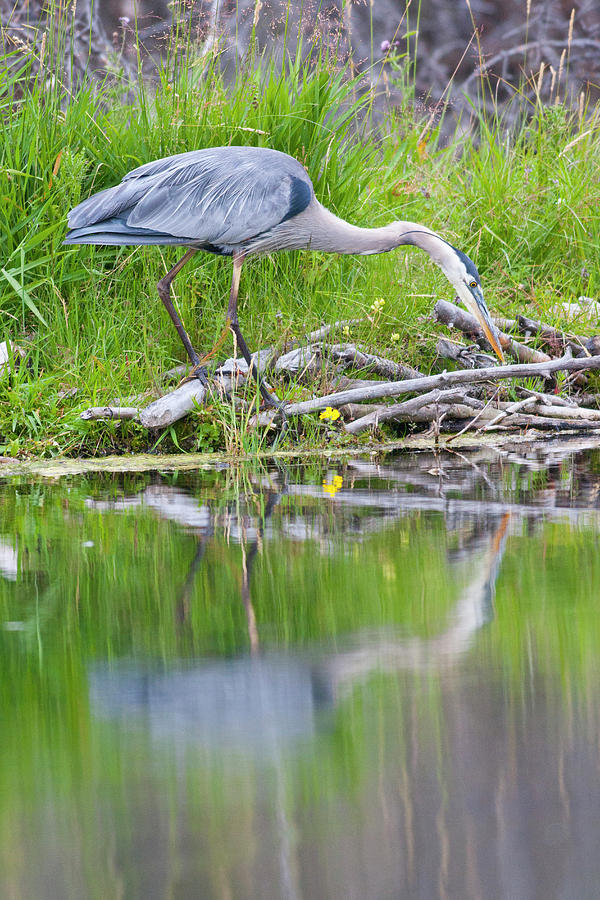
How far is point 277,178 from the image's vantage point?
542cm

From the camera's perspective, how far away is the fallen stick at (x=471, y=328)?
5.77m

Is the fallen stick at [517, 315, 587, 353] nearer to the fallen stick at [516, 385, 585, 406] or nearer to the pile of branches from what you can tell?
the pile of branches

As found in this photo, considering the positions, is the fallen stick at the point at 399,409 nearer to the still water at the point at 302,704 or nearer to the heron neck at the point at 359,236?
the heron neck at the point at 359,236

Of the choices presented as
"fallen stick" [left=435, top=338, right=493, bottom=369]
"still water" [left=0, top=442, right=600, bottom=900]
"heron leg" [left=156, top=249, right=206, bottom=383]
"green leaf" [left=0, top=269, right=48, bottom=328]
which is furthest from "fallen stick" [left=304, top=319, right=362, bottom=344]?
"still water" [left=0, top=442, right=600, bottom=900]

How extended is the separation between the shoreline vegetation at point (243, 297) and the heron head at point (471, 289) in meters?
0.11

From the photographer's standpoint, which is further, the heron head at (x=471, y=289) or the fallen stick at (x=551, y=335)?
the fallen stick at (x=551, y=335)

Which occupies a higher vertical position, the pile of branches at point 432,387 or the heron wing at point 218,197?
the heron wing at point 218,197

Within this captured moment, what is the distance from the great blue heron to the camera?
17.4 ft

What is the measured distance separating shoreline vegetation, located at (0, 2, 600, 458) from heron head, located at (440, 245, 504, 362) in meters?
0.11

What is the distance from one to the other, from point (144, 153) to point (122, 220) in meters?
0.95

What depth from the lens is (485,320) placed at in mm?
5648

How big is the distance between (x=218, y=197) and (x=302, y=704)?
3642mm

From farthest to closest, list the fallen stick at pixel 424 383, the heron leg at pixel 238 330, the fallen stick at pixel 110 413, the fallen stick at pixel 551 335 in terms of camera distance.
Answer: the fallen stick at pixel 551 335
the heron leg at pixel 238 330
the fallen stick at pixel 424 383
the fallen stick at pixel 110 413

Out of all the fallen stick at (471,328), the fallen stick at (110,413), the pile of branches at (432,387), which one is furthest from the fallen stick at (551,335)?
the fallen stick at (110,413)
